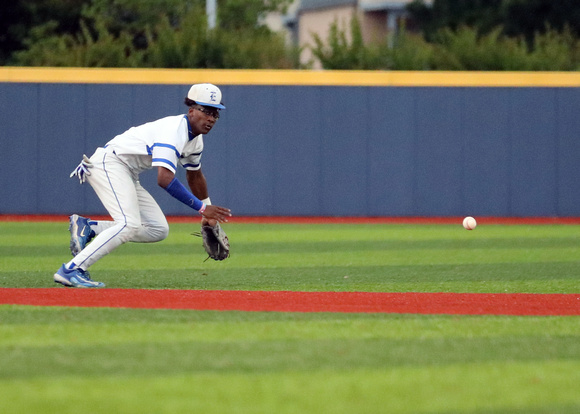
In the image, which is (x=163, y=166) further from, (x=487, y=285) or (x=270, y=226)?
A: (x=270, y=226)

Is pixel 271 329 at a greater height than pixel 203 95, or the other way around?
pixel 203 95

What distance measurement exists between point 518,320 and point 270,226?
422 inches

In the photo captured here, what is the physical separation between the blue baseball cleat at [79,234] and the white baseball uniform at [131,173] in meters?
0.07

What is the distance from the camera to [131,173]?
8219 mm

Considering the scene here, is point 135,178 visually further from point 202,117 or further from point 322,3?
point 322,3

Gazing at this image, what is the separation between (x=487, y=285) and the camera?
914cm

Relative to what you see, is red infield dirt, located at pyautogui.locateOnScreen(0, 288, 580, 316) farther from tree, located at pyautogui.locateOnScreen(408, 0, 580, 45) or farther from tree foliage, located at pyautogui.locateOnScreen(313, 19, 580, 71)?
tree, located at pyautogui.locateOnScreen(408, 0, 580, 45)

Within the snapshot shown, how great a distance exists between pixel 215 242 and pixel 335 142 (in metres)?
10.6

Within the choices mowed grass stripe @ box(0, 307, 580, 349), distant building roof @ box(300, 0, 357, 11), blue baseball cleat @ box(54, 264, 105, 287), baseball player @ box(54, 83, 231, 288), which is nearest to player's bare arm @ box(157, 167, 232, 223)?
baseball player @ box(54, 83, 231, 288)

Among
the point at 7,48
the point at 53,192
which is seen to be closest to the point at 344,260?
the point at 53,192

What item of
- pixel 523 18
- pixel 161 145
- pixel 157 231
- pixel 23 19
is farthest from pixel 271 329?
pixel 523 18

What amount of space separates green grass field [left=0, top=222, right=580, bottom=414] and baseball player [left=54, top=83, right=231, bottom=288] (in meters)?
0.62

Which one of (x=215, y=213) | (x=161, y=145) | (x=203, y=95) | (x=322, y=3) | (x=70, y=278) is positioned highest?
(x=322, y=3)

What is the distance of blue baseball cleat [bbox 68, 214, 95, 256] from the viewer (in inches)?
324
